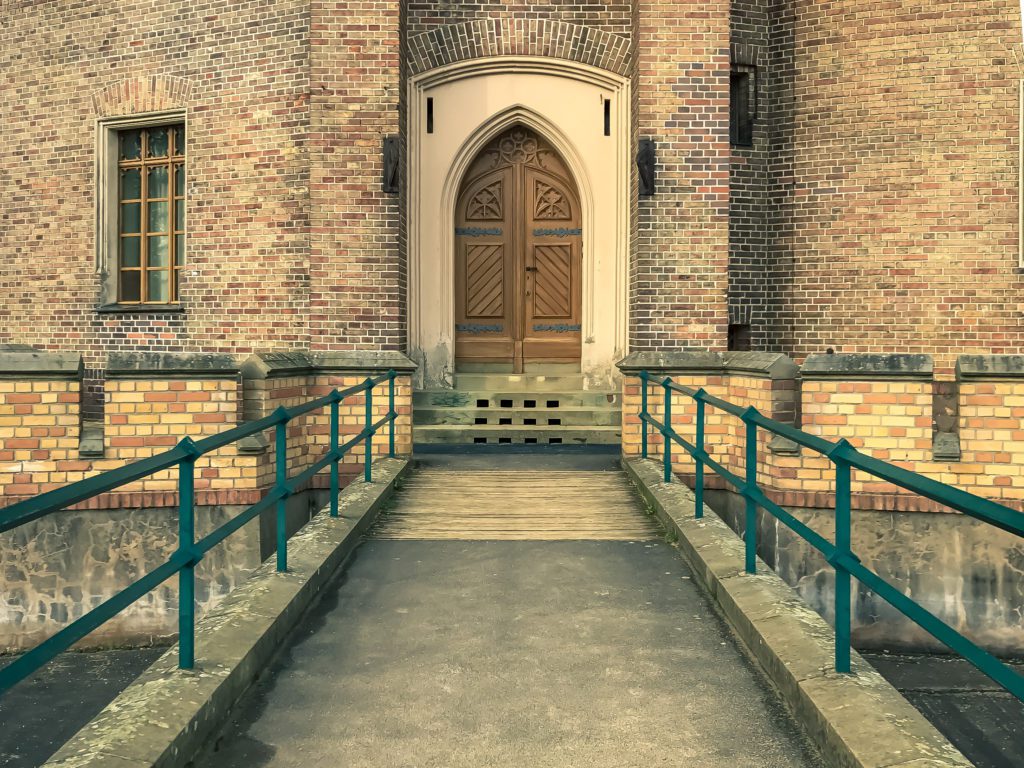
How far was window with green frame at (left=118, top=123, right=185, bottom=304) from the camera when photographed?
11.1 meters

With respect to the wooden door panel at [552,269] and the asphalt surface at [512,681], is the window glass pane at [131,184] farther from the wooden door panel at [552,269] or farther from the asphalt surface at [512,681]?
the asphalt surface at [512,681]

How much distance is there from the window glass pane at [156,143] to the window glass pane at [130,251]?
1003mm

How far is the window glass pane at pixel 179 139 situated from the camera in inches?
433

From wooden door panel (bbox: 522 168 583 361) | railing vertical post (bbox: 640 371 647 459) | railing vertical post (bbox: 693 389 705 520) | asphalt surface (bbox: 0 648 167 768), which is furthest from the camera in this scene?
wooden door panel (bbox: 522 168 583 361)

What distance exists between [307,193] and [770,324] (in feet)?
17.0

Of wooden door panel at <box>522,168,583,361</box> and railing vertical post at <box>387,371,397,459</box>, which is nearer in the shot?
railing vertical post at <box>387,371,397,459</box>

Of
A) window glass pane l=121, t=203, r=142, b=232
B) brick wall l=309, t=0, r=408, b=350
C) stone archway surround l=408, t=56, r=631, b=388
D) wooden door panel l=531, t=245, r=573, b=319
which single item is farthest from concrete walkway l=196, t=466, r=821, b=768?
window glass pane l=121, t=203, r=142, b=232

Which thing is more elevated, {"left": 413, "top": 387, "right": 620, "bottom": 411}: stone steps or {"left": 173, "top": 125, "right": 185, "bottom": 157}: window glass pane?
{"left": 173, "top": 125, "right": 185, "bottom": 157}: window glass pane

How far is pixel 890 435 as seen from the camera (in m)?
6.46

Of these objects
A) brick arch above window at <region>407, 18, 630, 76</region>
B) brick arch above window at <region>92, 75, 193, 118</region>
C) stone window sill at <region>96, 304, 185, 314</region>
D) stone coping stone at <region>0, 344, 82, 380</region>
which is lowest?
stone coping stone at <region>0, 344, 82, 380</region>

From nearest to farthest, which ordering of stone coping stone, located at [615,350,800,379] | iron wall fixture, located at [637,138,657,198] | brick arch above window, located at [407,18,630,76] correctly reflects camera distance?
stone coping stone, located at [615,350,800,379] → iron wall fixture, located at [637,138,657,198] → brick arch above window, located at [407,18,630,76]

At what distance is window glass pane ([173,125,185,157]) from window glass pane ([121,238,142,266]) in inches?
45.4

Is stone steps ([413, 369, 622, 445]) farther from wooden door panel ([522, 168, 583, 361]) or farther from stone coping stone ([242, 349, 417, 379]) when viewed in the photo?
stone coping stone ([242, 349, 417, 379])

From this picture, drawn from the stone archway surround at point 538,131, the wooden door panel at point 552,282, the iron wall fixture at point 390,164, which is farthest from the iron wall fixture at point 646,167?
the iron wall fixture at point 390,164
